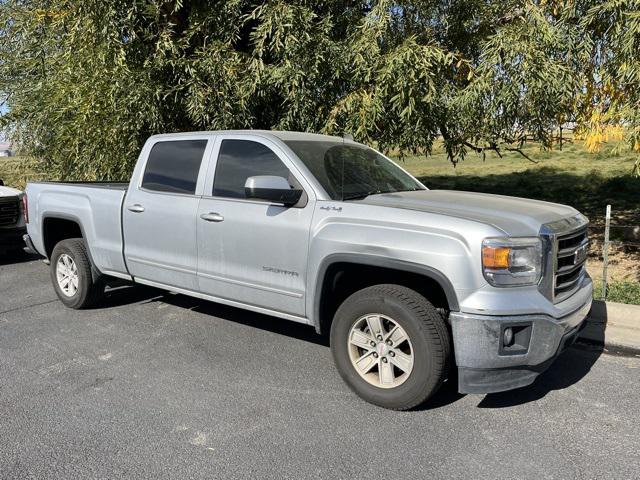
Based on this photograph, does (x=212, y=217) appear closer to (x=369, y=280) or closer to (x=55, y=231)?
(x=369, y=280)

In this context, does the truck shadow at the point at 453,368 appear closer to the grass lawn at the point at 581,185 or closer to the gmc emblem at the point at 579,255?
the gmc emblem at the point at 579,255

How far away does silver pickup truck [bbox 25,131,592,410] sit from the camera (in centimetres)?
336

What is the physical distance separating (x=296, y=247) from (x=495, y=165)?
2039 cm

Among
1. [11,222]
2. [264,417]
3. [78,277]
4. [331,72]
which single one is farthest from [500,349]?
[11,222]

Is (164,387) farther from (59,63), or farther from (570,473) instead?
(59,63)

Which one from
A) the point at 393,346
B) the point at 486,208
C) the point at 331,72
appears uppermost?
the point at 331,72

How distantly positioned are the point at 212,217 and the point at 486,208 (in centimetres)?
213

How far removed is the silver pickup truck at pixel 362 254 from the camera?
336 centimetres

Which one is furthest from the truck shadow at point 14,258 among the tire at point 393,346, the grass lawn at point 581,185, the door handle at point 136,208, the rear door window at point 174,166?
the grass lawn at point 581,185

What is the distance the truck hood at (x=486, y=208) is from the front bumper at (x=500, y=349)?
540 mm

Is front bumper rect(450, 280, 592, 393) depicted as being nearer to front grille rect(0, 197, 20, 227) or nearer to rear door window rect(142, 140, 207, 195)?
rear door window rect(142, 140, 207, 195)

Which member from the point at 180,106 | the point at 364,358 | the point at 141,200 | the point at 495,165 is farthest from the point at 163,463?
the point at 495,165

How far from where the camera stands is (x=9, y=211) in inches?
350

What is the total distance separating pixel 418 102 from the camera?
7.00 metres
